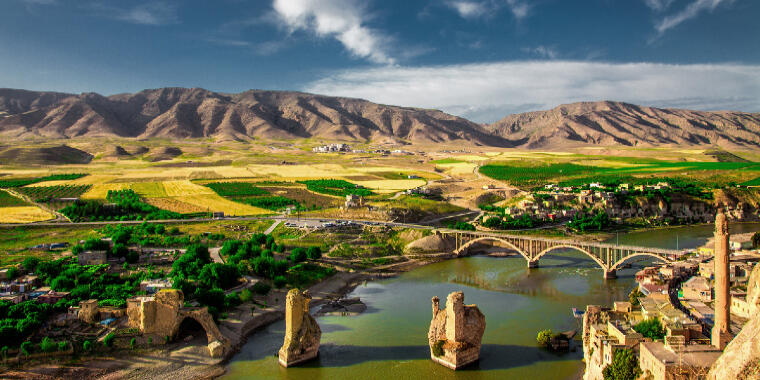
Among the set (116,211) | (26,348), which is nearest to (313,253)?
(26,348)

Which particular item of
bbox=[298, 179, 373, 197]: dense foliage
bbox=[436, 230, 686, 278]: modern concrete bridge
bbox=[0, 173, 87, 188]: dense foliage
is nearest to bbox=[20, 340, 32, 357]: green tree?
bbox=[436, 230, 686, 278]: modern concrete bridge

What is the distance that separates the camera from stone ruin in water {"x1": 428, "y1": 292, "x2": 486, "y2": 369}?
3353 cm

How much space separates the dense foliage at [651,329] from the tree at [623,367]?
3.65 metres

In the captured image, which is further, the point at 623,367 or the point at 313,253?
the point at 313,253

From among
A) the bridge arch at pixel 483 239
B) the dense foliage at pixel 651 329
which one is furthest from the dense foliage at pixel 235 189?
the dense foliage at pixel 651 329

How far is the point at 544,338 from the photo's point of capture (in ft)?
121

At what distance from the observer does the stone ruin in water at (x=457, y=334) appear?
110 feet

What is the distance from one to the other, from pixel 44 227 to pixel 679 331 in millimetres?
81248

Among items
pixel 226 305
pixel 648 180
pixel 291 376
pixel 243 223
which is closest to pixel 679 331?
pixel 291 376

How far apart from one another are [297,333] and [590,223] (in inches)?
2575

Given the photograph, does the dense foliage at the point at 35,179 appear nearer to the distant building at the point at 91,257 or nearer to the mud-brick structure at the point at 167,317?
the distant building at the point at 91,257

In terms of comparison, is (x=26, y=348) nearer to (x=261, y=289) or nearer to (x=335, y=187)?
(x=261, y=289)

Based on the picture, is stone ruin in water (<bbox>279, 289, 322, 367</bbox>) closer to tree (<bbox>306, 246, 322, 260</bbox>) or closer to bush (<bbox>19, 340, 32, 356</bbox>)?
bush (<bbox>19, 340, 32, 356</bbox>)

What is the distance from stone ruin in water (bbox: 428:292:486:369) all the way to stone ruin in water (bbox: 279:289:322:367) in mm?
8309
